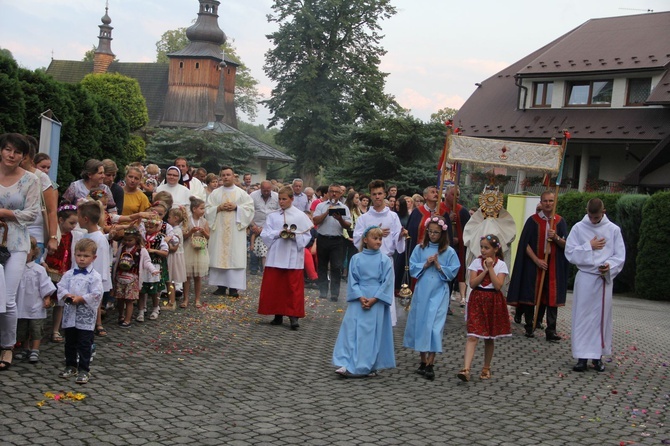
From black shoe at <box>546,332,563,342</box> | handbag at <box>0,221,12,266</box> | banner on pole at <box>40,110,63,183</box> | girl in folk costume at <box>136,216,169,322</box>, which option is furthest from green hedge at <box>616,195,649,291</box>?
handbag at <box>0,221,12,266</box>

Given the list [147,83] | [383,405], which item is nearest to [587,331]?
[383,405]

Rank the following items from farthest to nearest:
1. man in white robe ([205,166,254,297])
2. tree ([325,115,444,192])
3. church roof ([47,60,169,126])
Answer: church roof ([47,60,169,126]), tree ([325,115,444,192]), man in white robe ([205,166,254,297])

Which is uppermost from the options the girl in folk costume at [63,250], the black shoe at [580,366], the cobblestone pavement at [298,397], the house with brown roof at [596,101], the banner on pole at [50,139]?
the house with brown roof at [596,101]

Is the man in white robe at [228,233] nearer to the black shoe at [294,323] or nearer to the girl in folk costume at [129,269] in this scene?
the black shoe at [294,323]

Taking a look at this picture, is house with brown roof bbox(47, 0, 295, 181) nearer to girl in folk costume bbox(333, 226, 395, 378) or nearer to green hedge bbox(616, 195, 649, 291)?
green hedge bbox(616, 195, 649, 291)

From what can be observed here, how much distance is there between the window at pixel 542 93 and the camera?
125ft

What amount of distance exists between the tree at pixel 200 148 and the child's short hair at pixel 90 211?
113 ft

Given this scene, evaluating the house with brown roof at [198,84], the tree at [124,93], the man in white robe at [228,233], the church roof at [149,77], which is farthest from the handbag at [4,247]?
the church roof at [149,77]

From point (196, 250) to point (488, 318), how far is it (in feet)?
18.1

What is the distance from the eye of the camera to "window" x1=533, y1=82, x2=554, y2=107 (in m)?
38.1

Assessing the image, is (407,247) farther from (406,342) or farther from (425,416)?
(425,416)

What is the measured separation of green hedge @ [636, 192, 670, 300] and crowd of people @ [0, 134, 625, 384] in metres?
8.31

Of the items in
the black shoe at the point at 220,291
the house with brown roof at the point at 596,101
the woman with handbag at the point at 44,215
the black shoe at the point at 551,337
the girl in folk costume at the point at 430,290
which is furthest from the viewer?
the house with brown roof at the point at 596,101

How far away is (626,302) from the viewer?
68.7ft
